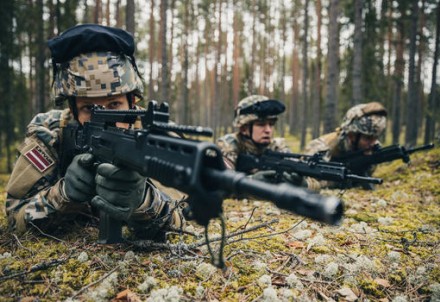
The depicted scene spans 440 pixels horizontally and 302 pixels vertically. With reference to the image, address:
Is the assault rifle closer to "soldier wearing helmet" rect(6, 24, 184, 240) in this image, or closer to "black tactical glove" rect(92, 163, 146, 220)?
"black tactical glove" rect(92, 163, 146, 220)

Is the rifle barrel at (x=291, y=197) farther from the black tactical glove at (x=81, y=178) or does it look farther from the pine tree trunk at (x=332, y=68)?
the pine tree trunk at (x=332, y=68)

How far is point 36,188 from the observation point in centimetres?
284

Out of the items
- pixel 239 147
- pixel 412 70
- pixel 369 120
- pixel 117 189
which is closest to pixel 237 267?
pixel 117 189

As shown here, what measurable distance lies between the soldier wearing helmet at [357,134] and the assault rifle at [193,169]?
5.06m

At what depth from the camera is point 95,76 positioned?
108 inches

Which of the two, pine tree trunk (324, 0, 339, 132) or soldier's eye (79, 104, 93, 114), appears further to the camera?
pine tree trunk (324, 0, 339, 132)

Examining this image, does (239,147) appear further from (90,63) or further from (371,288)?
(371,288)

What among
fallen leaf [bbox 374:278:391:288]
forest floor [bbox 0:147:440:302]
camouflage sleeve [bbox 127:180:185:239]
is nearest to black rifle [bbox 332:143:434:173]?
forest floor [bbox 0:147:440:302]

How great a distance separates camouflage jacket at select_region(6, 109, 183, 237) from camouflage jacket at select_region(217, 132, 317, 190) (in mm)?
3182

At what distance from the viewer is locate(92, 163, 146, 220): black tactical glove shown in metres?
1.96

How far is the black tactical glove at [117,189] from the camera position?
1.96m

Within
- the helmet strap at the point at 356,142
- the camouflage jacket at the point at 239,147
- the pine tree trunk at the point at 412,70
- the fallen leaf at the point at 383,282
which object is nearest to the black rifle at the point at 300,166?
the camouflage jacket at the point at 239,147

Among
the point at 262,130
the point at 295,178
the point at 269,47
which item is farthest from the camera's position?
the point at 269,47

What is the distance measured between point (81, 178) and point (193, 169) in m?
1.36
